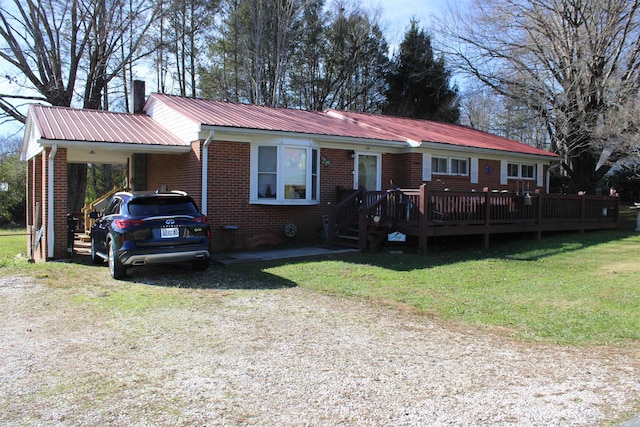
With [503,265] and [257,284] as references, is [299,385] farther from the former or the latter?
[503,265]

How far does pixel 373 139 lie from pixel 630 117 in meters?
9.13

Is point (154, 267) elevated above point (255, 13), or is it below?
below

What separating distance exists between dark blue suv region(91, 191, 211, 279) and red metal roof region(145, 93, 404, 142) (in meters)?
3.34

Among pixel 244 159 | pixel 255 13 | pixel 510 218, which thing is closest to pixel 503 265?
pixel 510 218

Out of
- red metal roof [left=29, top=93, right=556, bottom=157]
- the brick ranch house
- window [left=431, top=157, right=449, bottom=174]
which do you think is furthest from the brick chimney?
window [left=431, top=157, right=449, bottom=174]

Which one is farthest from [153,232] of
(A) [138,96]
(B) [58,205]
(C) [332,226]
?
(A) [138,96]

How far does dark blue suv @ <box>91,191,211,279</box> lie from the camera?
906 centimetres

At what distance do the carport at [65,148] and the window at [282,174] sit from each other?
196cm

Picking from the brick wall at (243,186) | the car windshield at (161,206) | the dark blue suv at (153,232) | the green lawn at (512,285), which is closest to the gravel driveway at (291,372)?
the green lawn at (512,285)

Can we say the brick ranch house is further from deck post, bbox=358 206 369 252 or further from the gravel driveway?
the gravel driveway

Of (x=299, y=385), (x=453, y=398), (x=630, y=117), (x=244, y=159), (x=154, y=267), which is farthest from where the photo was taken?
(x=630, y=117)

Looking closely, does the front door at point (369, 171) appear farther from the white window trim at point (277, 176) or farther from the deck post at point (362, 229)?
the deck post at point (362, 229)

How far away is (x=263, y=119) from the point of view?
583 inches

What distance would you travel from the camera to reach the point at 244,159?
13.4m
